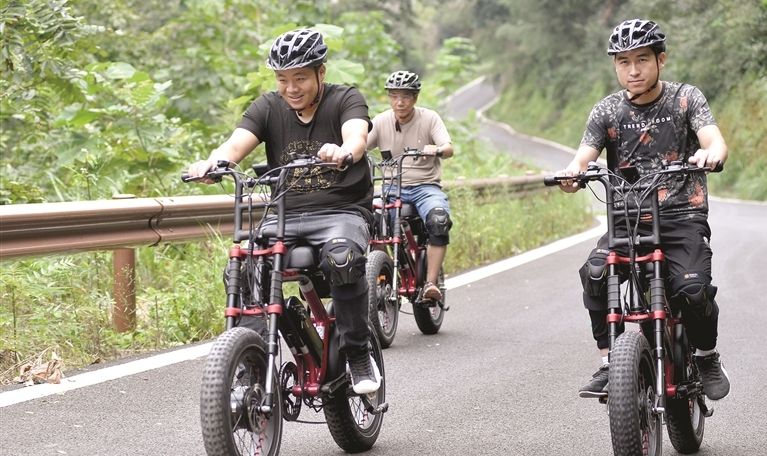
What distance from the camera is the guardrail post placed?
7.38 meters

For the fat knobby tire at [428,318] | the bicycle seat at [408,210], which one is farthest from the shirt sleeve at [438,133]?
the fat knobby tire at [428,318]

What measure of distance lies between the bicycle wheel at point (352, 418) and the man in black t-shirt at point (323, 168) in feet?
0.38

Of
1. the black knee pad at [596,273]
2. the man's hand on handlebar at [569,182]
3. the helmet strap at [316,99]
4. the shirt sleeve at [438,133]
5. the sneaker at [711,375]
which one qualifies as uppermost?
the helmet strap at [316,99]

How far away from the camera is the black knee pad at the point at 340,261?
468cm

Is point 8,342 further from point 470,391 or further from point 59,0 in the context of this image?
point 59,0

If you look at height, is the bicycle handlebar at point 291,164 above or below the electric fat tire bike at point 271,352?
above

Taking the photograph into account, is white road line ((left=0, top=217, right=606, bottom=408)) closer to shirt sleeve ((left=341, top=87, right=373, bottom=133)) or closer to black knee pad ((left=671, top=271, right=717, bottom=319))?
shirt sleeve ((left=341, top=87, right=373, bottom=133))

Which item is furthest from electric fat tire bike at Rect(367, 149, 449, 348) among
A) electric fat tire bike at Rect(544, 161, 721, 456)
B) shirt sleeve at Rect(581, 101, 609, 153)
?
electric fat tire bike at Rect(544, 161, 721, 456)

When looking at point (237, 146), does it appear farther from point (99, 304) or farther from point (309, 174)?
point (99, 304)

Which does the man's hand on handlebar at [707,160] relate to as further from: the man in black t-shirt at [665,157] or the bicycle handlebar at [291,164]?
the bicycle handlebar at [291,164]

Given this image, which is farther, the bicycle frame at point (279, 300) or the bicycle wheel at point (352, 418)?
the bicycle wheel at point (352, 418)

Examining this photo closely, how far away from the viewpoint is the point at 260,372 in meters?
4.43

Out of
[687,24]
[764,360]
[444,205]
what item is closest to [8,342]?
[444,205]

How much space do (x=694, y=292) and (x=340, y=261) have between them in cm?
162
